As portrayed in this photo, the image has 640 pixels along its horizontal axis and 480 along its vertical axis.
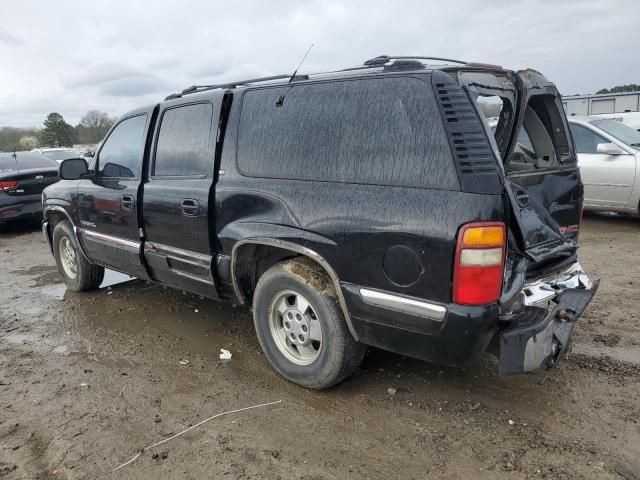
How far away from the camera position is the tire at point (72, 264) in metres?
5.55

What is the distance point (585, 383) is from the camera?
3305mm

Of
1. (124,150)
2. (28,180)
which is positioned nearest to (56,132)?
(28,180)

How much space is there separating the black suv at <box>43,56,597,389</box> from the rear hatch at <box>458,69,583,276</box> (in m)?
0.02

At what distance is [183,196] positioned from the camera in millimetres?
3852

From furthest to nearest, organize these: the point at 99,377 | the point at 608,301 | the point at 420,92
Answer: the point at 608,301
the point at 99,377
the point at 420,92

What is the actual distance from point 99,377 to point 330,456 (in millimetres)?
1964

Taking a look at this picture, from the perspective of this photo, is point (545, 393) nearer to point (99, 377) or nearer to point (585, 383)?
point (585, 383)

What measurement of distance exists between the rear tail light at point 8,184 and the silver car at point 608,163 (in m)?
9.53

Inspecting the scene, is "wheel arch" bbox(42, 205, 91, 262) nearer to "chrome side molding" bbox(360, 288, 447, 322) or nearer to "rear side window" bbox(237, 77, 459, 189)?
"rear side window" bbox(237, 77, 459, 189)

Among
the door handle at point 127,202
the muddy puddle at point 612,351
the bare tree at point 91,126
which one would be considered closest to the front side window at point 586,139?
the muddy puddle at point 612,351

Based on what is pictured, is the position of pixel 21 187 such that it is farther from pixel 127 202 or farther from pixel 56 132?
pixel 56 132

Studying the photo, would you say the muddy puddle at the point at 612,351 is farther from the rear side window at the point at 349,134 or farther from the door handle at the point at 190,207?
the door handle at the point at 190,207

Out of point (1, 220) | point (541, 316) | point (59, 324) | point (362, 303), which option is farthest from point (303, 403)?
point (1, 220)

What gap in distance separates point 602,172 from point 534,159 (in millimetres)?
4236
